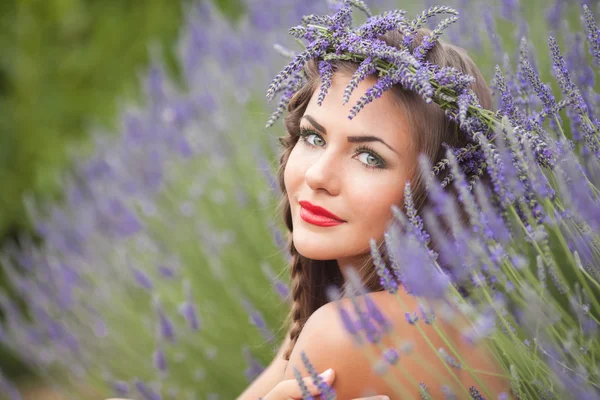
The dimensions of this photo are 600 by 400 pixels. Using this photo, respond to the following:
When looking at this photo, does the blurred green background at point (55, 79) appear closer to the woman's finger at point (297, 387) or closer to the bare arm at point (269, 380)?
the bare arm at point (269, 380)

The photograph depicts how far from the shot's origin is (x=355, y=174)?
1398 millimetres

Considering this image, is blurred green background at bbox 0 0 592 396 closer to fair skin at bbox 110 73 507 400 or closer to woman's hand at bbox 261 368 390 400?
fair skin at bbox 110 73 507 400

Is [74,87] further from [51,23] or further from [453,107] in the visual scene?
[453,107]

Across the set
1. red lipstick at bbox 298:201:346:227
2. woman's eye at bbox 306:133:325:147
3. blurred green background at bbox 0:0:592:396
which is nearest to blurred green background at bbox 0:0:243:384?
blurred green background at bbox 0:0:592:396

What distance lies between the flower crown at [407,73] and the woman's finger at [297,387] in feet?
1.53

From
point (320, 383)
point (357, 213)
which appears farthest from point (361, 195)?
point (320, 383)

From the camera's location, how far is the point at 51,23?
4.58 metres

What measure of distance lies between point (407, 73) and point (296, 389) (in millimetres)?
702

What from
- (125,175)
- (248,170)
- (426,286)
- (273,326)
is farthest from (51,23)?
(426,286)

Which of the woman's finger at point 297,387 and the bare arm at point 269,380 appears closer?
the woman's finger at point 297,387

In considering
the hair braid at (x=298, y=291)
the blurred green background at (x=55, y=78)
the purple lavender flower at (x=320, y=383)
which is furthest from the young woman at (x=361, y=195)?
the blurred green background at (x=55, y=78)

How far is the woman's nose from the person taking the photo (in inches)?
54.2

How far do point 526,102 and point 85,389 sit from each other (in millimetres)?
2251

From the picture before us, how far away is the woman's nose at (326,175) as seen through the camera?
1.38m
